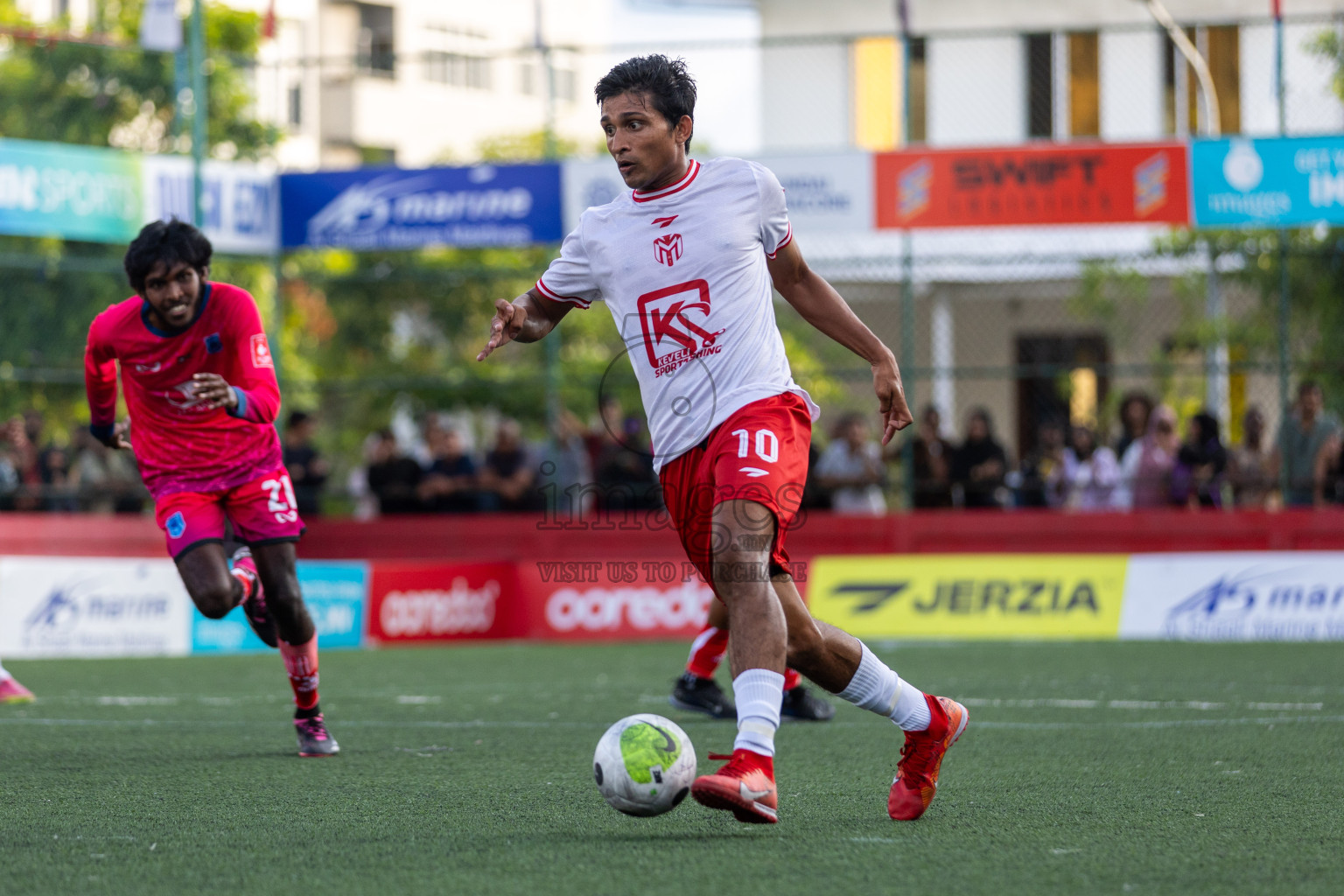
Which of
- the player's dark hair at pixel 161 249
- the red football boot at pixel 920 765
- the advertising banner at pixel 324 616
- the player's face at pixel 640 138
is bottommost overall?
the advertising banner at pixel 324 616

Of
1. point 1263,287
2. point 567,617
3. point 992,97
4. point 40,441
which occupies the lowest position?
point 567,617

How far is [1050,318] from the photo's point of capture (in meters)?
20.4

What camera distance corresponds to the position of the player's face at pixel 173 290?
20.6ft

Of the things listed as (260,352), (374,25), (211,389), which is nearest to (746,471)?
(211,389)

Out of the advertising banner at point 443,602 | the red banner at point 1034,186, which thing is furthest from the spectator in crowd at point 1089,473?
the advertising banner at point 443,602

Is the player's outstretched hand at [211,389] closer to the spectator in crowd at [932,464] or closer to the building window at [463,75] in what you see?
the spectator in crowd at [932,464]

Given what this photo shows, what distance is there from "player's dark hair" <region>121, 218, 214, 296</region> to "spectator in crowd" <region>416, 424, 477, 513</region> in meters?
8.60

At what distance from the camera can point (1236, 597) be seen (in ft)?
42.7

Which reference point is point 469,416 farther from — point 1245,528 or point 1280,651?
point 1280,651

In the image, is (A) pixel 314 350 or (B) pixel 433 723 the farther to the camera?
(A) pixel 314 350

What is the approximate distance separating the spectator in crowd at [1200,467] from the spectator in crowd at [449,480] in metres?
6.12

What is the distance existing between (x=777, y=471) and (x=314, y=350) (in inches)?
1048

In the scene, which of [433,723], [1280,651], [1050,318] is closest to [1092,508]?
[1280,651]

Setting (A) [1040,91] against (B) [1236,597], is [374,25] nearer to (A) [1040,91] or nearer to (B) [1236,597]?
(A) [1040,91]
